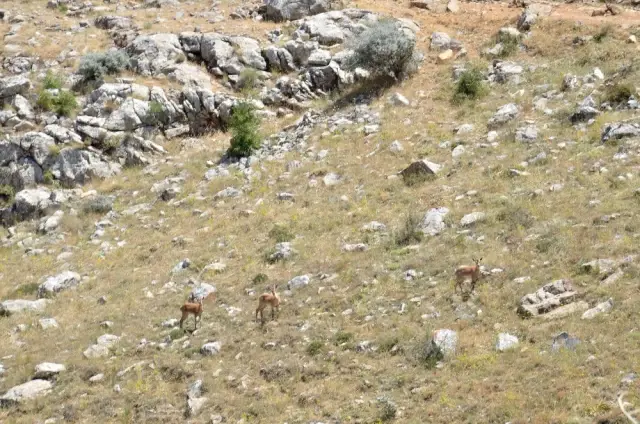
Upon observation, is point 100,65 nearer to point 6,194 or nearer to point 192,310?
point 6,194

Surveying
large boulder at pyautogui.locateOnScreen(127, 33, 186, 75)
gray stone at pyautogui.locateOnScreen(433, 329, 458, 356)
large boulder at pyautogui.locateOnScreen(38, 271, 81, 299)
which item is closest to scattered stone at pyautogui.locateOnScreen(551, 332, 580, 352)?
gray stone at pyautogui.locateOnScreen(433, 329, 458, 356)

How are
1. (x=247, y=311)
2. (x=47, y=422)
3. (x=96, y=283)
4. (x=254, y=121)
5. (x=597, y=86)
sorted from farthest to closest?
(x=254, y=121)
(x=597, y=86)
(x=96, y=283)
(x=247, y=311)
(x=47, y=422)

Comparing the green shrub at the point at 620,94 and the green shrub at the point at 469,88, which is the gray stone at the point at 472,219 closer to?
the green shrub at the point at 620,94

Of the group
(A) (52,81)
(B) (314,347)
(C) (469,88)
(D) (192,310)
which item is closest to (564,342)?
(B) (314,347)

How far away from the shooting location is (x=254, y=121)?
22656 millimetres

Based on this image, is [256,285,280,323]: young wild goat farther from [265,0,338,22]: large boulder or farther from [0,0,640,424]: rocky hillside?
[265,0,338,22]: large boulder

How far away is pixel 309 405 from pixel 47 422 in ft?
15.0

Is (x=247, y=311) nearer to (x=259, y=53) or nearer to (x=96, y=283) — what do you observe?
(x=96, y=283)

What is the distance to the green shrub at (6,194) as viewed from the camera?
73.3ft

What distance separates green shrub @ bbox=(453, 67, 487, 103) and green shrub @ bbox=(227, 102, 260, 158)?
6776 mm

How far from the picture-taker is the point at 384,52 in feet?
78.0

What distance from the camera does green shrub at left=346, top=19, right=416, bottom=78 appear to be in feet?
78.3

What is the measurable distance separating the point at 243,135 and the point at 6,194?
827cm

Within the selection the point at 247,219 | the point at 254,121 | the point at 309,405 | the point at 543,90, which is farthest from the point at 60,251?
the point at 543,90
